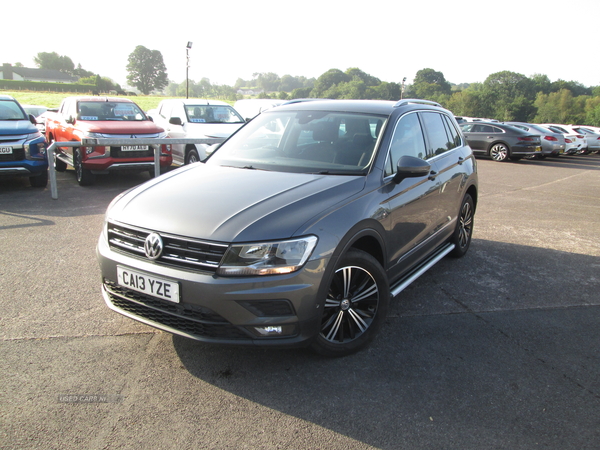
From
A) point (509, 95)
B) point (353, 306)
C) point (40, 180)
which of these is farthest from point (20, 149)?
point (509, 95)

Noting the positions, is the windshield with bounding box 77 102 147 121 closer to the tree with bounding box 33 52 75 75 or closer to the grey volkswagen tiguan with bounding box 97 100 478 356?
the grey volkswagen tiguan with bounding box 97 100 478 356

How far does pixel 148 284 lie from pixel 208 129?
8.83 meters

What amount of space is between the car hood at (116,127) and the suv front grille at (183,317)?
23.3ft

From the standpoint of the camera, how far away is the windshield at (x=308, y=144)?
12.3 ft

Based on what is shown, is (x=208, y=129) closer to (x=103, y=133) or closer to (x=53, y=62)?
(x=103, y=133)

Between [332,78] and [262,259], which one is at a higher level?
[332,78]

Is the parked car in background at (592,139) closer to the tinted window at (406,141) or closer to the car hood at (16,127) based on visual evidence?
the tinted window at (406,141)

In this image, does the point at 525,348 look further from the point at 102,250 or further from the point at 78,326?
the point at 78,326

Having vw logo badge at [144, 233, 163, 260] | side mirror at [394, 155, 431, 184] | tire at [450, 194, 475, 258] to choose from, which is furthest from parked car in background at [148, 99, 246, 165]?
vw logo badge at [144, 233, 163, 260]

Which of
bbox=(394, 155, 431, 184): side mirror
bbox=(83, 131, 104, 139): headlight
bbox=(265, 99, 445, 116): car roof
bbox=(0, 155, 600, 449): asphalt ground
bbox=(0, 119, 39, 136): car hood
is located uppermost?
bbox=(265, 99, 445, 116): car roof

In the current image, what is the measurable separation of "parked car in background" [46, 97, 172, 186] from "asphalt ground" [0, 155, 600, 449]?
15.1ft

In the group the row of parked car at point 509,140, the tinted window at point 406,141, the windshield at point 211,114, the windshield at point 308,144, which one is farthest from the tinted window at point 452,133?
the row of parked car at point 509,140

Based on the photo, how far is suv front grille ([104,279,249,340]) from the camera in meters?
2.77

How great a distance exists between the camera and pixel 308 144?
4.02 metres
